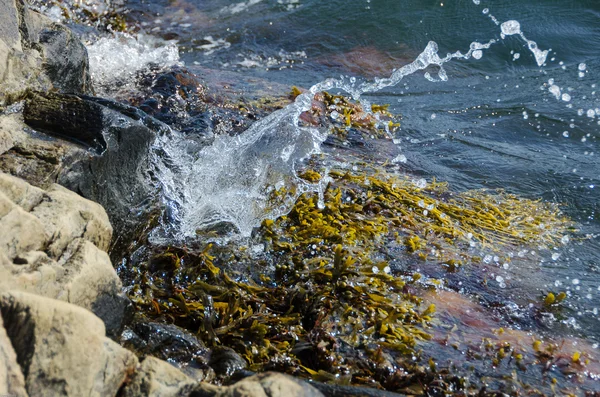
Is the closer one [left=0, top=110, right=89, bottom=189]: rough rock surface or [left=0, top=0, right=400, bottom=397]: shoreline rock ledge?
[left=0, top=0, right=400, bottom=397]: shoreline rock ledge

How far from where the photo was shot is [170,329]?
10.5 ft

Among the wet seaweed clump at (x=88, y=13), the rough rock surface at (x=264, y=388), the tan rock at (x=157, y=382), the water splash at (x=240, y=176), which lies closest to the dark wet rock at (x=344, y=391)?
the rough rock surface at (x=264, y=388)

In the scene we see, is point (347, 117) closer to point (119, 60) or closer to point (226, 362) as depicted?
point (119, 60)

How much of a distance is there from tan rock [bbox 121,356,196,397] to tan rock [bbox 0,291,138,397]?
75 millimetres

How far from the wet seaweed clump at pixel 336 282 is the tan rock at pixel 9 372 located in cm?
133

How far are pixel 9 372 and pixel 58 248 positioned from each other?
2.49 ft

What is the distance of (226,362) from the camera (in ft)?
9.96

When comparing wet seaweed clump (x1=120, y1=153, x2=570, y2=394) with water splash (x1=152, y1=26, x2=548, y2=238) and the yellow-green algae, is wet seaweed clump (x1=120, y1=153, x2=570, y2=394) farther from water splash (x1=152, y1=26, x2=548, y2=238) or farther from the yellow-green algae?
water splash (x1=152, y1=26, x2=548, y2=238)

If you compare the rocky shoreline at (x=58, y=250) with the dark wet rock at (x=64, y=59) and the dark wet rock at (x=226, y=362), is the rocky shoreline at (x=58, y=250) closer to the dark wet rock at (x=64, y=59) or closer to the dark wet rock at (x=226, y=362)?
the dark wet rock at (x=64, y=59)

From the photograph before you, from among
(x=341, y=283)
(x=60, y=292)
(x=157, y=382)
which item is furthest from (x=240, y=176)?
(x=157, y=382)

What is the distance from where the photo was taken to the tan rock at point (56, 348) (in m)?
2.09

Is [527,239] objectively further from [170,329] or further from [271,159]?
[170,329]

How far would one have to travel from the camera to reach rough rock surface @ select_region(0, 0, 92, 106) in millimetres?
3855

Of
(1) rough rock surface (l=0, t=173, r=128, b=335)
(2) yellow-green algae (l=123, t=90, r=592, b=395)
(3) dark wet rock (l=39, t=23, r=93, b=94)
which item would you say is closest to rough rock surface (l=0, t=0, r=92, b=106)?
(3) dark wet rock (l=39, t=23, r=93, b=94)
